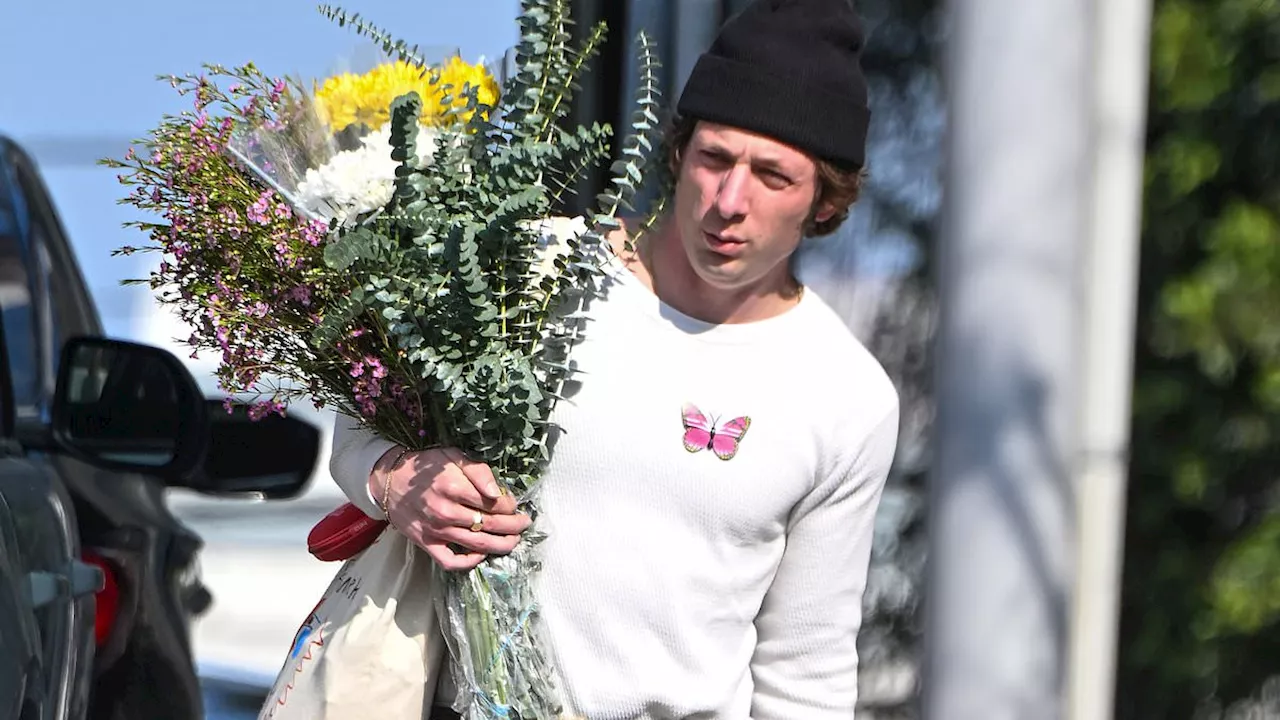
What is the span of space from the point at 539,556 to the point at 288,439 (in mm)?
1472

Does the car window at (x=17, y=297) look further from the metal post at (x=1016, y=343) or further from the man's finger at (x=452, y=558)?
the metal post at (x=1016, y=343)

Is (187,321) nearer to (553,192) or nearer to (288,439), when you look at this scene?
(553,192)

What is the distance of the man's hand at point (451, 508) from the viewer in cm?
207

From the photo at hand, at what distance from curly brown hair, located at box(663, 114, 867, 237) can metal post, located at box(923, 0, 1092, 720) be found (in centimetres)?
24

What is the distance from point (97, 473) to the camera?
10.8 feet

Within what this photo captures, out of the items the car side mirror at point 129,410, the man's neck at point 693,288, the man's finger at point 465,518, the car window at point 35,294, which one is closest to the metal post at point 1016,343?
the man's neck at point 693,288

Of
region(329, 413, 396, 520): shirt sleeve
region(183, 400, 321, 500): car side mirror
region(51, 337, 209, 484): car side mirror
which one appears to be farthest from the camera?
region(183, 400, 321, 500): car side mirror

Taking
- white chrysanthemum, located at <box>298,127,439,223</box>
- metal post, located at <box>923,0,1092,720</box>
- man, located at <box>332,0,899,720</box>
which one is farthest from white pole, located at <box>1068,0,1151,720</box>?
white chrysanthemum, located at <box>298,127,439,223</box>

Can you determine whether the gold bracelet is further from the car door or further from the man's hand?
the car door

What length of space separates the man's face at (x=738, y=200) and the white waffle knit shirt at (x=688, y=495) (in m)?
0.11

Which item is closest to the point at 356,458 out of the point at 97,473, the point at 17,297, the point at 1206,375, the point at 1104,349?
the point at 1104,349

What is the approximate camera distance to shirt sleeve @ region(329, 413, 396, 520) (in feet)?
7.18

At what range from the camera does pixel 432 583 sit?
221cm

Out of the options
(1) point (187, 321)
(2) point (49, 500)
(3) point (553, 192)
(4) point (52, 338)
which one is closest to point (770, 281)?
(3) point (553, 192)
